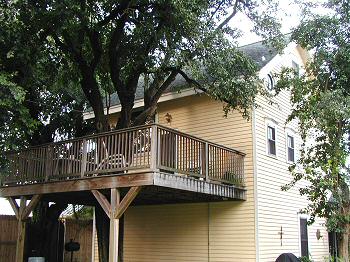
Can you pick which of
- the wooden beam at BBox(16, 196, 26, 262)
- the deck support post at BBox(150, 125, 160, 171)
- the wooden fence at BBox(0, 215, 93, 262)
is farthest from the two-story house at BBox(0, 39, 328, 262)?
the wooden fence at BBox(0, 215, 93, 262)

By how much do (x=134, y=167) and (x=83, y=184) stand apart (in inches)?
73.9

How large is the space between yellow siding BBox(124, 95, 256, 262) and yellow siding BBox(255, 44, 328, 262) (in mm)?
433

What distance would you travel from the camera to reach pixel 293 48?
1847 centimetres

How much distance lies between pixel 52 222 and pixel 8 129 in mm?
5572

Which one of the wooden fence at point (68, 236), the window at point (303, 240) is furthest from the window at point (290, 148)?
the wooden fence at point (68, 236)

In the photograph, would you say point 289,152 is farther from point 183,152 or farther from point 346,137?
point 183,152

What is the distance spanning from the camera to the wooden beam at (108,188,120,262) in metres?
10.1

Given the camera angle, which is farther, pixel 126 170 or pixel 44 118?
pixel 44 118

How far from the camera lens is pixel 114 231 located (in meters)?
10.4

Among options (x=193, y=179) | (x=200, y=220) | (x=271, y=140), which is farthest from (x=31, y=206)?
(x=271, y=140)

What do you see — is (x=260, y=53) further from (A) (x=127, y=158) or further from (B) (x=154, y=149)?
(B) (x=154, y=149)

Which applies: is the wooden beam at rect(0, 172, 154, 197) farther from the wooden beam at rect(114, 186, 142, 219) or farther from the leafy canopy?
the leafy canopy

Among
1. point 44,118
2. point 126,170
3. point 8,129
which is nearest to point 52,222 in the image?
point 44,118

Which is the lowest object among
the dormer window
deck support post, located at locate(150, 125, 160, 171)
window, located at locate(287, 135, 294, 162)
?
deck support post, located at locate(150, 125, 160, 171)
